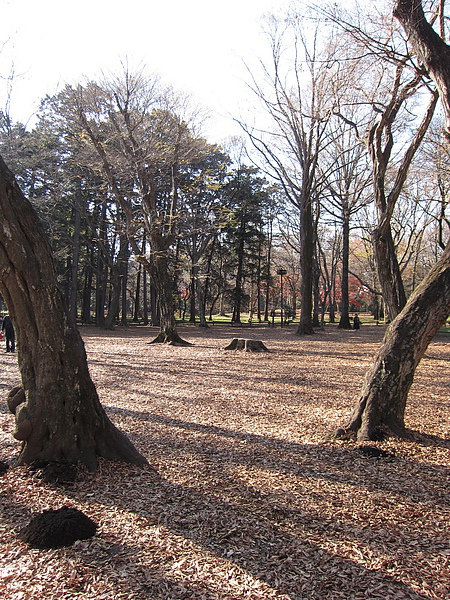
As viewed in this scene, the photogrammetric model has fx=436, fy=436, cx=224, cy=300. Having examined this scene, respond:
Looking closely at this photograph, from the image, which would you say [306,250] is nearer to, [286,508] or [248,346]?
[248,346]

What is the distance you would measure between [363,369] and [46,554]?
8.19 meters

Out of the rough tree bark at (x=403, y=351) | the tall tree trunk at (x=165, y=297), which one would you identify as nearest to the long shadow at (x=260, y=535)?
the rough tree bark at (x=403, y=351)

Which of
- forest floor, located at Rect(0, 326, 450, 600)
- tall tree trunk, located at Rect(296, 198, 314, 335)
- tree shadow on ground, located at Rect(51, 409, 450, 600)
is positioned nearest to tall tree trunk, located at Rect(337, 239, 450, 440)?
forest floor, located at Rect(0, 326, 450, 600)

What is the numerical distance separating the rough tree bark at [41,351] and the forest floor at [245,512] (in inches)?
11.0

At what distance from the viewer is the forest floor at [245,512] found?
227 centimetres

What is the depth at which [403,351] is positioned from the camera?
14.4 ft

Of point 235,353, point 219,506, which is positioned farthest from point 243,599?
point 235,353

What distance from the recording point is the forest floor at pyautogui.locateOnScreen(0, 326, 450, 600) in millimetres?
2273

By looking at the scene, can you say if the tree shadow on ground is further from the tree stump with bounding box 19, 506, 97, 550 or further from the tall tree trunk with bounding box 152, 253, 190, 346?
the tall tree trunk with bounding box 152, 253, 190, 346

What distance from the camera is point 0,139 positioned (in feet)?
54.6

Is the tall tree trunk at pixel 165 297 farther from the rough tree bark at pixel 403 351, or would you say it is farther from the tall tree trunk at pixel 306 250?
the rough tree bark at pixel 403 351

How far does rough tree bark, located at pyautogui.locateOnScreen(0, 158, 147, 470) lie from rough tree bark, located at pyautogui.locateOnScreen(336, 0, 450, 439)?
2631 millimetres

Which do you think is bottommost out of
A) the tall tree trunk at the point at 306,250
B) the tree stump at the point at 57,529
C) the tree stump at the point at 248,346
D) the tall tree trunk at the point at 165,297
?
the tree stump at the point at 57,529

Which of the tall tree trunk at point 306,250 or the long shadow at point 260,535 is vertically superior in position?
the tall tree trunk at point 306,250
